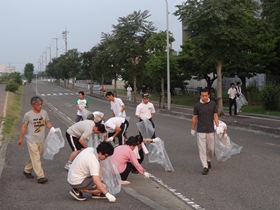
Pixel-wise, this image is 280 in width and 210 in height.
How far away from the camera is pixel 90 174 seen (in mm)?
6590

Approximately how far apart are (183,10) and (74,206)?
16.6 m

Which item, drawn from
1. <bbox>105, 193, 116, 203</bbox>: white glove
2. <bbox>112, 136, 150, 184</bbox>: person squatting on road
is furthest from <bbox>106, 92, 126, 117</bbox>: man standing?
<bbox>105, 193, 116, 203</bbox>: white glove

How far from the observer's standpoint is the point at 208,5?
20.6 m

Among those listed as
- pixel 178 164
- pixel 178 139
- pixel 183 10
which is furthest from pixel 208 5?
pixel 178 164

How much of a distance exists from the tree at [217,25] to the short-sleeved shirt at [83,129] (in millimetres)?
13166

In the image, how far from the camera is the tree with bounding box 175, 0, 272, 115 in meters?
20.6

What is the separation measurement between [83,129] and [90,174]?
215 cm

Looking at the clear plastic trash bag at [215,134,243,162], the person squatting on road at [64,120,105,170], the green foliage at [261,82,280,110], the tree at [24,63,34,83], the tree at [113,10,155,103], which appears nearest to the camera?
the person squatting on road at [64,120,105,170]

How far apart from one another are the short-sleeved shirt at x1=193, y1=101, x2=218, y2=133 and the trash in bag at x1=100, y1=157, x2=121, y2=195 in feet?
8.45

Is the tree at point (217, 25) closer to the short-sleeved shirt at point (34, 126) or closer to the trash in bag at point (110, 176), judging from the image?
the short-sleeved shirt at point (34, 126)

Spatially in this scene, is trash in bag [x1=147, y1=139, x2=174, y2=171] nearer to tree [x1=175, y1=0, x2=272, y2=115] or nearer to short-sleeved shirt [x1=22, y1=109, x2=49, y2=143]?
short-sleeved shirt [x1=22, y1=109, x2=49, y2=143]

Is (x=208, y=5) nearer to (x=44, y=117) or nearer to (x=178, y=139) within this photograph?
(x=178, y=139)

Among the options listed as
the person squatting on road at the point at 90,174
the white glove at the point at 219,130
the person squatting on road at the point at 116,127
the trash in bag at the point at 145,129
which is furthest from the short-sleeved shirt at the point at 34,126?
the white glove at the point at 219,130

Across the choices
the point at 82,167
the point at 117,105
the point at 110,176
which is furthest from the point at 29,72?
the point at 82,167
